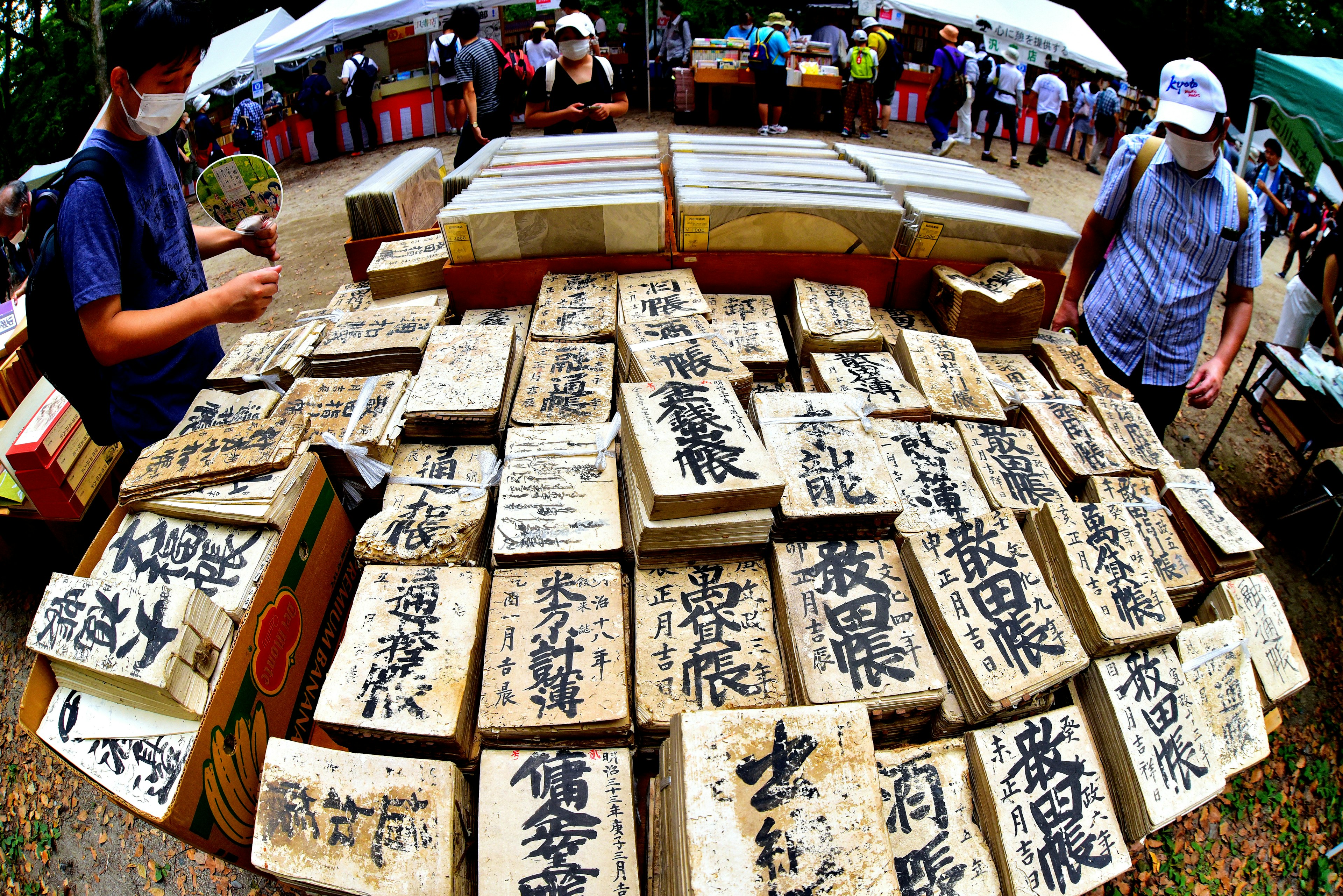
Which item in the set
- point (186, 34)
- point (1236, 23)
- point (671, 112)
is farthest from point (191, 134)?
point (1236, 23)

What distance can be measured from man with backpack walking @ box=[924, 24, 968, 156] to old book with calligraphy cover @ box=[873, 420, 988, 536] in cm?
1084

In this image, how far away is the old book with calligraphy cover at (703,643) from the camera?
2.08 metres

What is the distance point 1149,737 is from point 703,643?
1.46 m

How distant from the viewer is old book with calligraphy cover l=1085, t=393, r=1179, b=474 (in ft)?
10.1

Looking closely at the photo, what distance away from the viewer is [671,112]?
1362 centimetres

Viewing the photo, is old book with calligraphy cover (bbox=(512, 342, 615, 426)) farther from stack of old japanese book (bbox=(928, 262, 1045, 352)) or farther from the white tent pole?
the white tent pole

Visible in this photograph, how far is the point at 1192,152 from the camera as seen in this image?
10.4 ft

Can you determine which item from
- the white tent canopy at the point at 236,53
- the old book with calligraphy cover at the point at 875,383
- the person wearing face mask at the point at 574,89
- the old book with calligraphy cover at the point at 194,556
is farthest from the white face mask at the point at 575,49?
the white tent canopy at the point at 236,53

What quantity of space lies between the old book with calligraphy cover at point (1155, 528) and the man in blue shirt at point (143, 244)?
3453 mm

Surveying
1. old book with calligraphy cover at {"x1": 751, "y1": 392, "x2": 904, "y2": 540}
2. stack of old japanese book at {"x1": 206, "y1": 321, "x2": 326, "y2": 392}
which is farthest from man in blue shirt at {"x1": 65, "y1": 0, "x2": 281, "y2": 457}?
old book with calligraphy cover at {"x1": 751, "y1": 392, "x2": 904, "y2": 540}

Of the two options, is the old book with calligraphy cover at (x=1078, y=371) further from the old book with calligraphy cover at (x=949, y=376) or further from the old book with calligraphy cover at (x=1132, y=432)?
the old book with calligraphy cover at (x=949, y=376)

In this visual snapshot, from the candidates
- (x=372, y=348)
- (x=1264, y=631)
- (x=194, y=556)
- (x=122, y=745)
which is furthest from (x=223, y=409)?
(x=1264, y=631)

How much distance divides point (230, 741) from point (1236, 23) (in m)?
25.8

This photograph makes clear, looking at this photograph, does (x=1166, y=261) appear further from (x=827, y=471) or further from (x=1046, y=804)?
(x=1046, y=804)
